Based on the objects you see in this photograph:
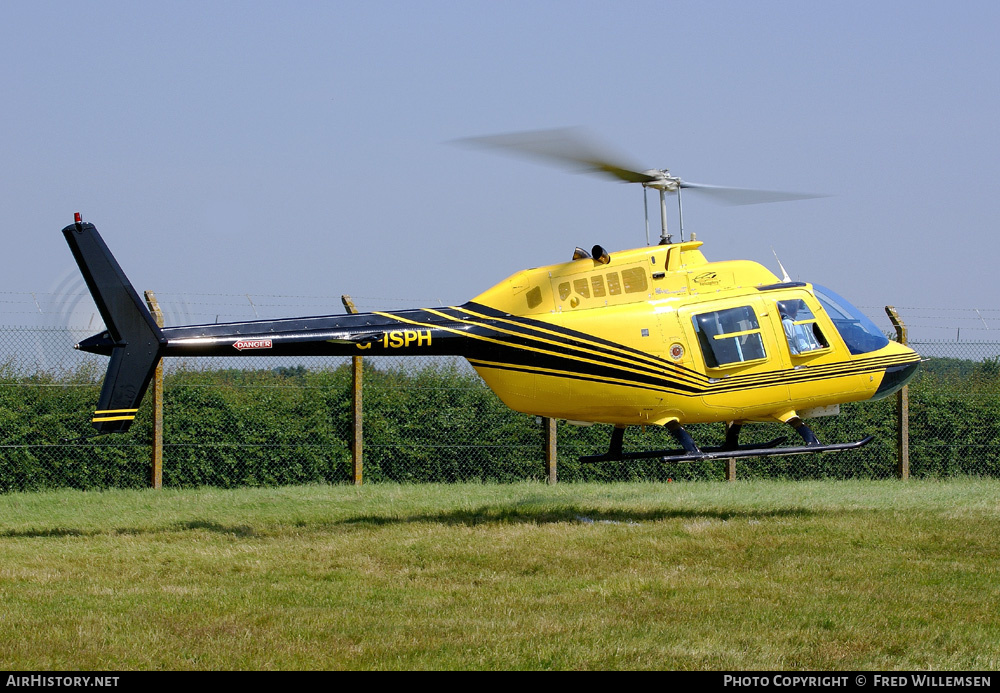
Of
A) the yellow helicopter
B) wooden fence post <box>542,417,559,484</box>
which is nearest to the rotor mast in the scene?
the yellow helicopter

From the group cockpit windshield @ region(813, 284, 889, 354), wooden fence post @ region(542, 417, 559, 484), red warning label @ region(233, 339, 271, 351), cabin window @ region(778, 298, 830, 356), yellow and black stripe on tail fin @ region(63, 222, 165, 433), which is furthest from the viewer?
wooden fence post @ region(542, 417, 559, 484)

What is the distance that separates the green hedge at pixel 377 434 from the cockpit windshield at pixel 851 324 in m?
3.83

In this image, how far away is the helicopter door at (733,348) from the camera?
495 inches

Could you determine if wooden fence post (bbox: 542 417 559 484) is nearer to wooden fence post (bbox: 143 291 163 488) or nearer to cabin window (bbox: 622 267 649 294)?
cabin window (bbox: 622 267 649 294)

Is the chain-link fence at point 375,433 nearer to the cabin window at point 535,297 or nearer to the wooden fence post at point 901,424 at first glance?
the wooden fence post at point 901,424

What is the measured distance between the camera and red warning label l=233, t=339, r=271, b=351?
11.8 meters

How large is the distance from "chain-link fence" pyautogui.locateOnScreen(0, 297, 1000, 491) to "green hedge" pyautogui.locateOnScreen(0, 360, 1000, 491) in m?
0.02

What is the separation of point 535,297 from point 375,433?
6.29m

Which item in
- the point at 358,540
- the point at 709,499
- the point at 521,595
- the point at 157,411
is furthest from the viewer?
the point at 157,411

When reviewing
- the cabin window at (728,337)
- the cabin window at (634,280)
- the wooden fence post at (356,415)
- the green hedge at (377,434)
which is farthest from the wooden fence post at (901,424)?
the wooden fence post at (356,415)

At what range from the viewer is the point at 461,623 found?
7832 millimetres

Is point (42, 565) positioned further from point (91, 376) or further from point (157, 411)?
point (91, 376)

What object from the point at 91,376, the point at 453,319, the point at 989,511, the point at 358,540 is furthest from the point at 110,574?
the point at 989,511

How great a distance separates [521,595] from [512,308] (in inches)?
177
